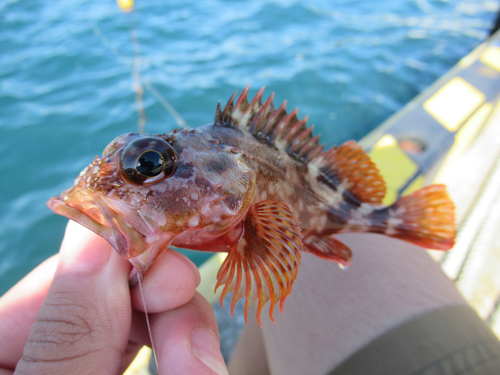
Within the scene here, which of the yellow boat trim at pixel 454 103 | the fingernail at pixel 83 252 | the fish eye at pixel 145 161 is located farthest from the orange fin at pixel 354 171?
the yellow boat trim at pixel 454 103

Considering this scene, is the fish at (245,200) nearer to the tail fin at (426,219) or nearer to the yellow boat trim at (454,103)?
the tail fin at (426,219)

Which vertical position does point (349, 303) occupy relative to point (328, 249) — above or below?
below

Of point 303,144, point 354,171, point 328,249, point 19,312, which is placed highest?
point 303,144

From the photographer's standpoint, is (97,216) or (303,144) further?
(303,144)

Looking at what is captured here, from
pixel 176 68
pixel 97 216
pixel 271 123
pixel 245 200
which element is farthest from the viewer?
pixel 176 68

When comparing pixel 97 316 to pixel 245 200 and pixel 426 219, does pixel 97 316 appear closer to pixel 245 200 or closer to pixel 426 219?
pixel 245 200

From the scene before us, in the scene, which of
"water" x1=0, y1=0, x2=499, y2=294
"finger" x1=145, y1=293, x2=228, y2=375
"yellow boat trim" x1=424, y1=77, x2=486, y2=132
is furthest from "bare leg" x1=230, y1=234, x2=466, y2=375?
"water" x1=0, y1=0, x2=499, y2=294

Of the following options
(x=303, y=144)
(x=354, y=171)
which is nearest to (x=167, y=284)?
(x=303, y=144)
